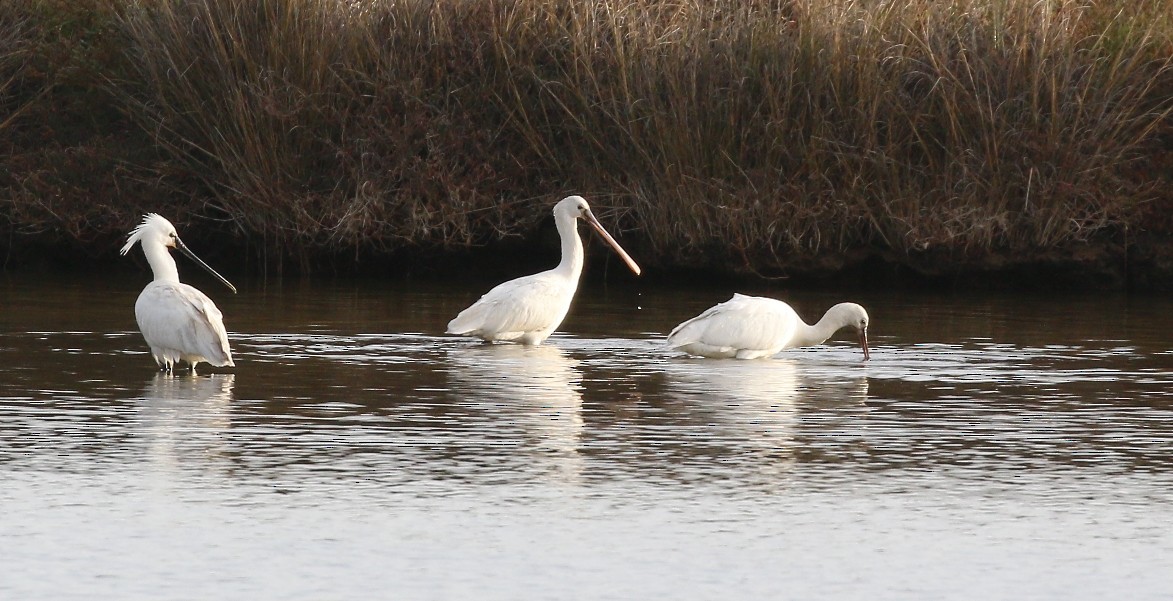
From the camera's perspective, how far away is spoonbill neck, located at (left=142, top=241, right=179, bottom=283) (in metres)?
12.4

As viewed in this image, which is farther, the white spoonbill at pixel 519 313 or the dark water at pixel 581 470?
the white spoonbill at pixel 519 313

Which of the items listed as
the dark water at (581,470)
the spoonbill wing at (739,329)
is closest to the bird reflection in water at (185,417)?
the dark water at (581,470)

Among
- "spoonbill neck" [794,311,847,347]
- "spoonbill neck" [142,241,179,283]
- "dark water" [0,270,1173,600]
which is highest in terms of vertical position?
"spoonbill neck" [142,241,179,283]

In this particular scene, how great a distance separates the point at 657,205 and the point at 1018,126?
339 centimetres

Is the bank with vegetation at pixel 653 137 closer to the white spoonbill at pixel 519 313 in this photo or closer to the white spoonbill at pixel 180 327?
the white spoonbill at pixel 519 313

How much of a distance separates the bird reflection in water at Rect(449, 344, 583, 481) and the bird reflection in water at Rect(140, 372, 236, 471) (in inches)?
48.2

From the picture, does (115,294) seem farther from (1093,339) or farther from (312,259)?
(1093,339)

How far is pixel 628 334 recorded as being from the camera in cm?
1425

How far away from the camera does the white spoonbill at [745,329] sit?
491 inches

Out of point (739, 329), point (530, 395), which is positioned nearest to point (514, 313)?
point (739, 329)

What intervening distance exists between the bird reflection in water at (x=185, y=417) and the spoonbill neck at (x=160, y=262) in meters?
0.95

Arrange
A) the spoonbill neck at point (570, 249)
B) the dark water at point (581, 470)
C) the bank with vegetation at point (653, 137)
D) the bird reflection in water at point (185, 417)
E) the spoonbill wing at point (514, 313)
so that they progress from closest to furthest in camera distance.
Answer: the dark water at point (581, 470), the bird reflection in water at point (185, 417), the spoonbill wing at point (514, 313), the spoonbill neck at point (570, 249), the bank with vegetation at point (653, 137)

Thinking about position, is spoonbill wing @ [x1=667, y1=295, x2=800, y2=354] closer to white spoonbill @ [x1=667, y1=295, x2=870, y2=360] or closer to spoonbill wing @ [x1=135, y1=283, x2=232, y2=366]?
white spoonbill @ [x1=667, y1=295, x2=870, y2=360]

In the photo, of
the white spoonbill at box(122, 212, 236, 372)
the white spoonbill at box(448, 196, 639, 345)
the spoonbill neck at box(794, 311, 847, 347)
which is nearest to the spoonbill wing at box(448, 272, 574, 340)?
the white spoonbill at box(448, 196, 639, 345)
